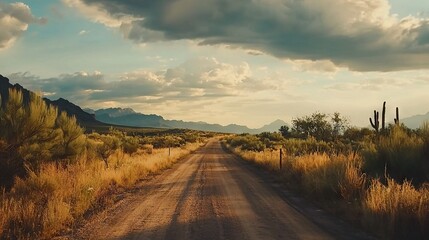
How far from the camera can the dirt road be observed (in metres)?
9.85

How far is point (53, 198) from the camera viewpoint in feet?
40.5

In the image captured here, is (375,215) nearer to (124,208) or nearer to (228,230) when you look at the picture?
(228,230)

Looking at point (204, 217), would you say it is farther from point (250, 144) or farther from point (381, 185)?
point (250, 144)

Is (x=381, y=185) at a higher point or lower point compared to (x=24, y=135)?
lower

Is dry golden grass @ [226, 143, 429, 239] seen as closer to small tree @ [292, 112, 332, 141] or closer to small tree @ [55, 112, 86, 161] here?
small tree @ [55, 112, 86, 161]

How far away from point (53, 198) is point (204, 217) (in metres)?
4.50

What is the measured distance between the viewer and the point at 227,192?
17562 mm

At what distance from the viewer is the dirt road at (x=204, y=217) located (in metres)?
9.85

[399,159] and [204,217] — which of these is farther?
[399,159]

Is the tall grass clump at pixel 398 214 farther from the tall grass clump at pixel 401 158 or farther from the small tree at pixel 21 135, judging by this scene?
the small tree at pixel 21 135

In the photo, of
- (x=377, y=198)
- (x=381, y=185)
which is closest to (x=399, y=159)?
(x=381, y=185)

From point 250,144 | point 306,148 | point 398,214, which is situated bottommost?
point 398,214

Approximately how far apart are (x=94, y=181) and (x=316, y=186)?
854cm

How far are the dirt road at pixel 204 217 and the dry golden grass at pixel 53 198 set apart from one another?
2.52 feet
